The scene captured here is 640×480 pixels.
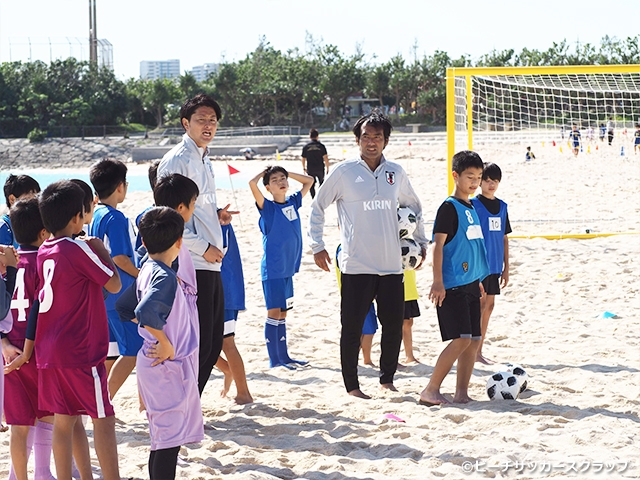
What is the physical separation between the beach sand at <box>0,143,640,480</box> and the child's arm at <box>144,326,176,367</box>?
0.73 meters

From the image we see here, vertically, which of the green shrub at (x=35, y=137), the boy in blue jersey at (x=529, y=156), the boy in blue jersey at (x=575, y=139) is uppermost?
the green shrub at (x=35, y=137)

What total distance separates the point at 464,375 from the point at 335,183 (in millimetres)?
1388

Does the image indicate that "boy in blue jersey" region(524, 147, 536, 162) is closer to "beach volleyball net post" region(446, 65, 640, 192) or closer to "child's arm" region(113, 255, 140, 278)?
"beach volleyball net post" region(446, 65, 640, 192)

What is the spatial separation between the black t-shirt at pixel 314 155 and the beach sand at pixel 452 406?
21.1ft

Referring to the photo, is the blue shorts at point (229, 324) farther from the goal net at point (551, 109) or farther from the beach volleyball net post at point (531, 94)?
the beach volleyball net post at point (531, 94)

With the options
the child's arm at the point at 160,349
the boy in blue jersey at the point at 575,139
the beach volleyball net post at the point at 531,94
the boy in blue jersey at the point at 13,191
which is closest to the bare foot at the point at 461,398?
the child's arm at the point at 160,349

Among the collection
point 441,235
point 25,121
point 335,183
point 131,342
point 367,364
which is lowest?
point 367,364

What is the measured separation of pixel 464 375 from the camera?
189 inches

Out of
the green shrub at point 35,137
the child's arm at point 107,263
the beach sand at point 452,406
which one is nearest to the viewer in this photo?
the child's arm at point 107,263

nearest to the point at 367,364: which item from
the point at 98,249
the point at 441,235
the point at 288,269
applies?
the point at 288,269

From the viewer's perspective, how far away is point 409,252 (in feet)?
16.9

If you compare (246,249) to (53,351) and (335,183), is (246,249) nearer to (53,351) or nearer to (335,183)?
(335,183)

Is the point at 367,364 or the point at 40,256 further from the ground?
the point at 40,256

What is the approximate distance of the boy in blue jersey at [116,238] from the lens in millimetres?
4137
